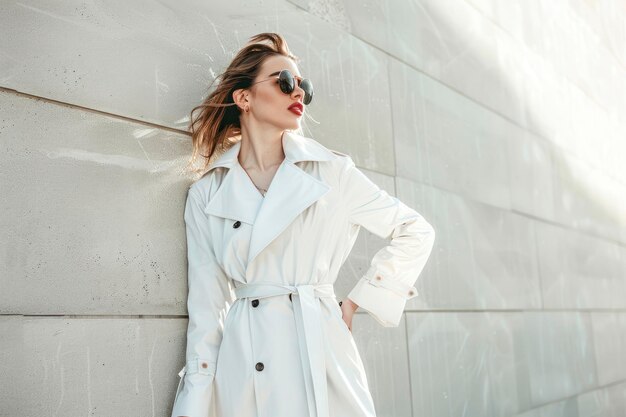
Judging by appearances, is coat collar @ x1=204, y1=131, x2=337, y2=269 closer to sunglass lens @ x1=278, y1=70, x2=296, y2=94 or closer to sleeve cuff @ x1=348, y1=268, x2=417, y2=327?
sunglass lens @ x1=278, y1=70, x2=296, y2=94

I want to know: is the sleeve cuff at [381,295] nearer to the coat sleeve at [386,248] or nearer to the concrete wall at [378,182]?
the coat sleeve at [386,248]

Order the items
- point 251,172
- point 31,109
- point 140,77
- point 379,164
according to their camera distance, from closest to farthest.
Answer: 1. point 31,109
2. point 140,77
3. point 251,172
4. point 379,164

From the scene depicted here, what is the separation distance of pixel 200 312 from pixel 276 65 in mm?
1129

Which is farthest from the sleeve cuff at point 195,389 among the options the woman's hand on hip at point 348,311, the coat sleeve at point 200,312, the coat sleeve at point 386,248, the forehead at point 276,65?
the forehead at point 276,65

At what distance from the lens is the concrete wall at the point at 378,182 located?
2.47 m

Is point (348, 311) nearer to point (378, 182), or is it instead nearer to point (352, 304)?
point (352, 304)

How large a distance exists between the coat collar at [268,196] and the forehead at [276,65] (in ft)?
1.12

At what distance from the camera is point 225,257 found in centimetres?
280

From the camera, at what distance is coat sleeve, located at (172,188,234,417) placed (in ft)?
8.72

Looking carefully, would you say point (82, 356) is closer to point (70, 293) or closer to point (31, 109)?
point (70, 293)

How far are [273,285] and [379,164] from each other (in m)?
1.80

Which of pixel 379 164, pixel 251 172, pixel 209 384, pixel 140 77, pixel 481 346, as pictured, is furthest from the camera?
pixel 481 346

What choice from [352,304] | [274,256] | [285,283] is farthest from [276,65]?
[352,304]

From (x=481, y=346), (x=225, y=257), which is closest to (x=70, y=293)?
(x=225, y=257)
